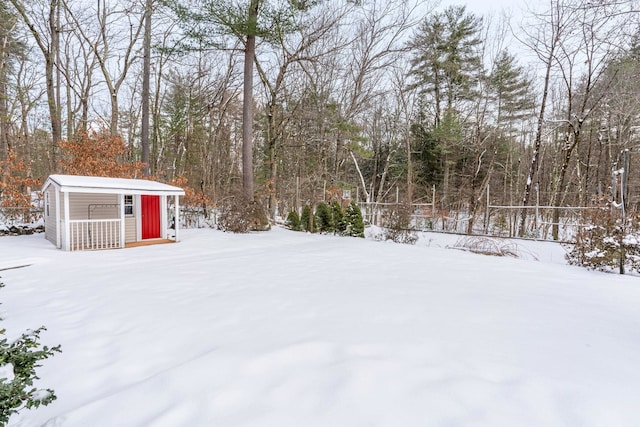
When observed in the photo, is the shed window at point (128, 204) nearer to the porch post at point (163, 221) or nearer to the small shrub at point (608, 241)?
the porch post at point (163, 221)

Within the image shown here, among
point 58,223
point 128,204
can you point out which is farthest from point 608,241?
point 58,223

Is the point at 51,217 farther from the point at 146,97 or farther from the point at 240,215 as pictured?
the point at 146,97

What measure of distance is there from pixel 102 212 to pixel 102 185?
1301mm

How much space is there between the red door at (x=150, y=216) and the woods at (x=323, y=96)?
2.06m

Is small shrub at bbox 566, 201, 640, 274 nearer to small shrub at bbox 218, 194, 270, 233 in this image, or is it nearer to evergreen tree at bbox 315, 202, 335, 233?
evergreen tree at bbox 315, 202, 335, 233

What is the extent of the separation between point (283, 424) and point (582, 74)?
13.4m

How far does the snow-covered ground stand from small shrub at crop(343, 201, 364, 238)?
15.1ft

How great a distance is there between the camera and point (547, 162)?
48.9 feet

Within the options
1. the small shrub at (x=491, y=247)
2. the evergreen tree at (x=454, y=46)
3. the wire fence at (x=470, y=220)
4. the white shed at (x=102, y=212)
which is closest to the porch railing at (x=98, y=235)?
the white shed at (x=102, y=212)

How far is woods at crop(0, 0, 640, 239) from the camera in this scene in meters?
9.52

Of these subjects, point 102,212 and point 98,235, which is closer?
point 98,235

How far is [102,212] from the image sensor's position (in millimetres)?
7496

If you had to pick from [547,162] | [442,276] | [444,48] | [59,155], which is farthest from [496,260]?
[59,155]

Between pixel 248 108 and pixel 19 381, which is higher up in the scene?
pixel 248 108
